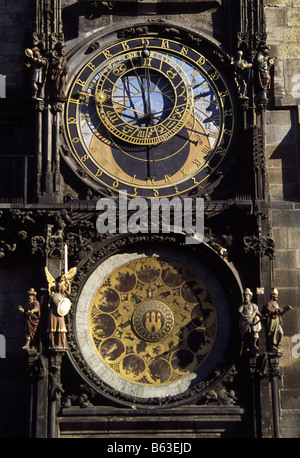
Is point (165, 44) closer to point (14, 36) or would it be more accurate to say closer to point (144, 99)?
point (144, 99)

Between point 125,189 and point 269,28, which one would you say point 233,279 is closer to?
point 125,189

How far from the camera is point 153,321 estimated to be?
19844mm

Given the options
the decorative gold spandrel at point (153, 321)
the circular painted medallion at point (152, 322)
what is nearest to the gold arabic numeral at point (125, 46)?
the decorative gold spandrel at point (153, 321)

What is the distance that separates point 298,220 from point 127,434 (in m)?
4.57

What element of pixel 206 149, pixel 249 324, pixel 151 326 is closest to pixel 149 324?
pixel 151 326

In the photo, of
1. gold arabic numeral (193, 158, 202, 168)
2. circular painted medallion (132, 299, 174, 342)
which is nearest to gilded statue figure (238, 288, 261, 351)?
circular painted medallion (132, 299, 174, 342)

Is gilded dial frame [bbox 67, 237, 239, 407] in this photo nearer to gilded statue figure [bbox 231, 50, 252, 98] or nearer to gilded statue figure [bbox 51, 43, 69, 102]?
gilded statue figure [bbox 51, 43, 69, 102]

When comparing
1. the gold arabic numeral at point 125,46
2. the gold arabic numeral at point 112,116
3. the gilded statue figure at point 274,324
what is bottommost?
the gilded statue figure at point 274,324

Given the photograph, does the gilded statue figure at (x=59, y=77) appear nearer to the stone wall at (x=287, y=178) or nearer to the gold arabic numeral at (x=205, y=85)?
the gold arabic numeral at (x=205, y=85)

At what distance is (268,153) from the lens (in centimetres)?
2088

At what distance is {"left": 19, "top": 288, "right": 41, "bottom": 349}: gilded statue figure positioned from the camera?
19312 millimetres

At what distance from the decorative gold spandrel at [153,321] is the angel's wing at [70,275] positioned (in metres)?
0.60

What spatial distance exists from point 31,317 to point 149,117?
4023 mm

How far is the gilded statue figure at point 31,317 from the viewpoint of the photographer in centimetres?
1931
